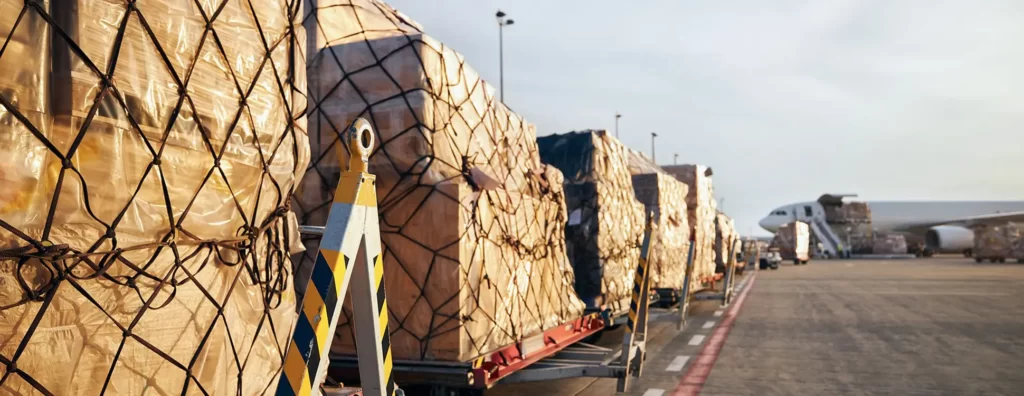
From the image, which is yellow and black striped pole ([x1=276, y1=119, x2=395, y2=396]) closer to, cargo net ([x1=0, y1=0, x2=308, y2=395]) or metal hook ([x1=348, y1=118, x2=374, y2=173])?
metal hook ([x1=348, y1=118, x2=374, y2=173])

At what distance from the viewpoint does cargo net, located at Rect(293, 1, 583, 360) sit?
182 inches

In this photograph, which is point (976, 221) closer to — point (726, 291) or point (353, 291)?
point (726, 291)

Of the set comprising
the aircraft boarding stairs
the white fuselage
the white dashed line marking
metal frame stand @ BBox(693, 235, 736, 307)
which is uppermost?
the white fuselage

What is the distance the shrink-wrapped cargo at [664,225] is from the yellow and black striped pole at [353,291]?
381 inches

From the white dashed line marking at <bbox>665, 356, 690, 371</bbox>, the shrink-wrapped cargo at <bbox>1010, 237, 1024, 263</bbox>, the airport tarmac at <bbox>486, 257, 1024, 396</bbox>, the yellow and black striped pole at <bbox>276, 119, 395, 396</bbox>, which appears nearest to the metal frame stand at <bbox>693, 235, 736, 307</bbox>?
the airport tarmac at <bbox>486, 257, 1024, 396</bbox>

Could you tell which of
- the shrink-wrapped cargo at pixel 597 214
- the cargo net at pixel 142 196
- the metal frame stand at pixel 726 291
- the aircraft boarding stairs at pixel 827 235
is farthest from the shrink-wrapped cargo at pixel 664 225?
the aircraft boarding stairs at pixel 827 235

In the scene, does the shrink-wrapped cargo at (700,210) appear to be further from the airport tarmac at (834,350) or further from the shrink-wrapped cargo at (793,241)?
the shrink-wrapped cargo at (793,241)

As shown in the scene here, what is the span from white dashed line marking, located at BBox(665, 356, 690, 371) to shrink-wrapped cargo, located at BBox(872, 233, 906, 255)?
198ft

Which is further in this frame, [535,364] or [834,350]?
[834,350]

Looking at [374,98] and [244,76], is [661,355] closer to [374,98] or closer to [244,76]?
[374,98]

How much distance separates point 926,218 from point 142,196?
78411 millimetres

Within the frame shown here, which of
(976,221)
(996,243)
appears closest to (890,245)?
(976,221)

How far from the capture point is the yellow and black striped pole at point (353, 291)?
200cm

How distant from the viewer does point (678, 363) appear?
351 inches
